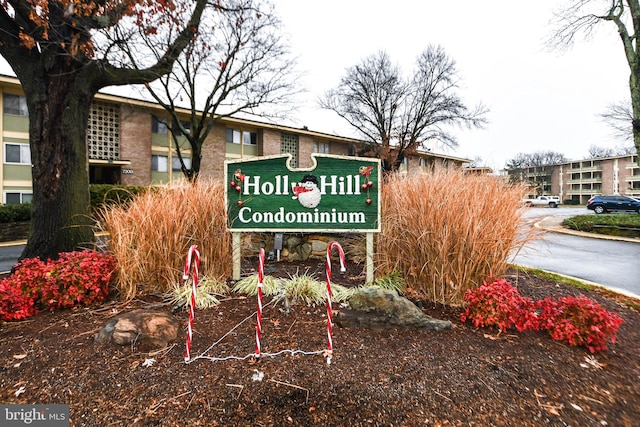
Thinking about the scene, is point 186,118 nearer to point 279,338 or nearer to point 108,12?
point 108,12

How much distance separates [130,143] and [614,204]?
4260 centimetres

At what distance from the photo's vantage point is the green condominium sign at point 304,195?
4.49m

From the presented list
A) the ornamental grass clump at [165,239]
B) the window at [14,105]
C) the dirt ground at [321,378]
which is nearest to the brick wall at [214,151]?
the window at [14,105]

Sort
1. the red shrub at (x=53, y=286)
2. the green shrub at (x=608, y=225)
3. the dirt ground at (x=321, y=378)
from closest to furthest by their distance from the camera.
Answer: the dirt ground at (x=321, y=378) < the red shrub at (x=53, y=286) < the green shrub at (x=608, y=225)

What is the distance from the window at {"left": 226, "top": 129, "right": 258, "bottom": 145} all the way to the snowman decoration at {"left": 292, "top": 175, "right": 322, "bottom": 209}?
80.8 ft

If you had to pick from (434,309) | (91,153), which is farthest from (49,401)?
(91,153)

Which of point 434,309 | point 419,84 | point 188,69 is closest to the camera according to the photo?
point 434,309

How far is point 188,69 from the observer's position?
17125 mm

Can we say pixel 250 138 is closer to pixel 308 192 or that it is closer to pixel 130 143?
pixel 130 143

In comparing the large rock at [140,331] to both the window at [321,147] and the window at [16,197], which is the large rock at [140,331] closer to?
the window at [16,197]

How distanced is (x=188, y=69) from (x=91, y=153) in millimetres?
8932

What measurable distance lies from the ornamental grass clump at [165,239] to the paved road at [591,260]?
413 cm

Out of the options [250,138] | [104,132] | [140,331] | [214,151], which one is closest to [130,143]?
[104,132]

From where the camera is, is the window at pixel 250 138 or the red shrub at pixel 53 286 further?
the window at pixel 250 138
